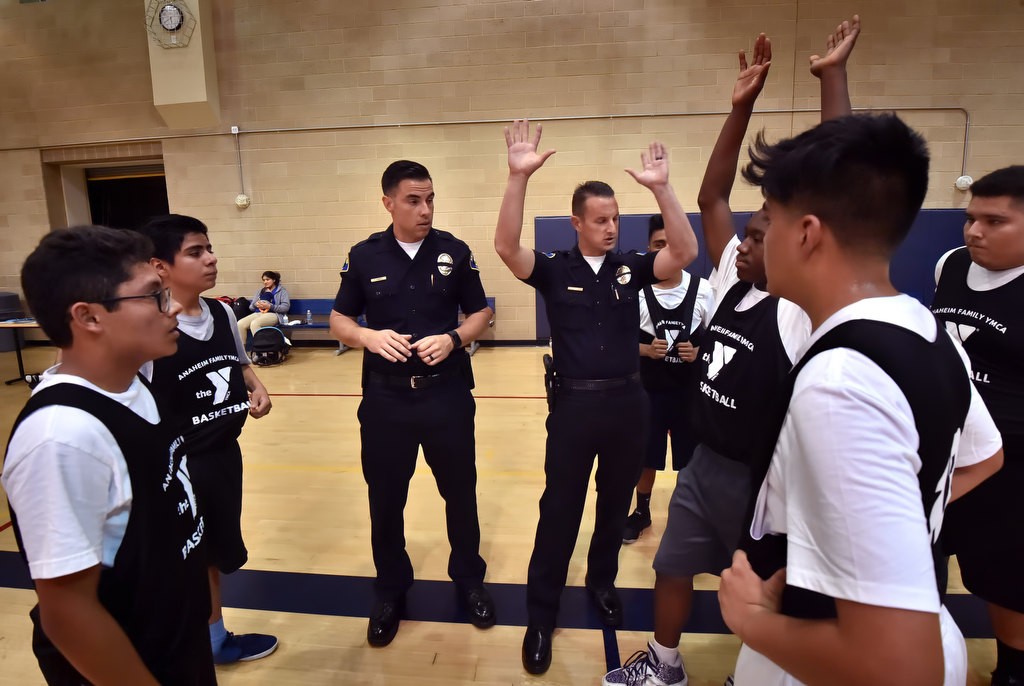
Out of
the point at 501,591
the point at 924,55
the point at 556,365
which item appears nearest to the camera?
the point at 556,365

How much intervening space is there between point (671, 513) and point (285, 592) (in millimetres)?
2026

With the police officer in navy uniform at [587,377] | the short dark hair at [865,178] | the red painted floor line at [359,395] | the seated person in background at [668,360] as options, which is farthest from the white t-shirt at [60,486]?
the red painted floor line at [359,395]

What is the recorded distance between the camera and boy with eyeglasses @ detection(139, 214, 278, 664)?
210cm

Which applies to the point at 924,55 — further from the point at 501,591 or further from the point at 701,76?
the point at 501,591

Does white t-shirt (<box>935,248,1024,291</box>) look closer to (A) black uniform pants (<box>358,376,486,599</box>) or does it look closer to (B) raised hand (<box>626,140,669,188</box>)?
(B) raised hand (<box>626,140,669,188</box>)

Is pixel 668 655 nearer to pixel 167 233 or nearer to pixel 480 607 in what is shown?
pixel 480 607

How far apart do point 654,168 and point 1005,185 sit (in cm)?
125

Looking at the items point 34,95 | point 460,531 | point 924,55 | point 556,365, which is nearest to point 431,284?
point 556,365

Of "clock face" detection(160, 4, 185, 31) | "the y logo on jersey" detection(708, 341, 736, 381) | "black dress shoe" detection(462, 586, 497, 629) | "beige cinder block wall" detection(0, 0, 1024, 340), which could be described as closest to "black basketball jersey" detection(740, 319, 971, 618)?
"the y logo on jersey" detection(708, 341, 736, 381)

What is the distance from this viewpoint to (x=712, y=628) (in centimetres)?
252

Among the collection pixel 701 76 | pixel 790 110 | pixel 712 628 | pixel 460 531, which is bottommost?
pixel 712 628

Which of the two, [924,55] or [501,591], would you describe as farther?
[924,55]

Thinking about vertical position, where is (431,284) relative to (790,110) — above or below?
below

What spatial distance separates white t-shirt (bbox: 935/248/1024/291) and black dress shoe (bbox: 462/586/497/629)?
2.43 m
